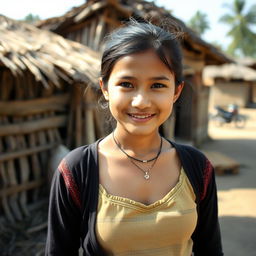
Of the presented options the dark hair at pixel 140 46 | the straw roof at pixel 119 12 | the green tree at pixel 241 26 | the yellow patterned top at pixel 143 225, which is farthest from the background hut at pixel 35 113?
the green tree at pixel 241 26

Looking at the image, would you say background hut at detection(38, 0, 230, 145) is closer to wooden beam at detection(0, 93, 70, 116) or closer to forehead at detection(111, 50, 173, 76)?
wooden beam at detection(0, 93, 70, 116)

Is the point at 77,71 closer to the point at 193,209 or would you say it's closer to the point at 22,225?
the point at 22,225

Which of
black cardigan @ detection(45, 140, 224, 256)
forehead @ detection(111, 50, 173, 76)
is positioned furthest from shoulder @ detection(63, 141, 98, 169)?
forehead @ detection(111, 50, 173, 76)

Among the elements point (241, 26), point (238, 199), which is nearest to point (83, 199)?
point (238, 199)

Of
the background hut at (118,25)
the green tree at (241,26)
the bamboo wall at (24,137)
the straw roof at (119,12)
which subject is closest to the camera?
the bamboo wall at (24,137)

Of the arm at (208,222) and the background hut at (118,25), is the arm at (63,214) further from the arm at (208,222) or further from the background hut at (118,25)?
the background hut at (118,25)

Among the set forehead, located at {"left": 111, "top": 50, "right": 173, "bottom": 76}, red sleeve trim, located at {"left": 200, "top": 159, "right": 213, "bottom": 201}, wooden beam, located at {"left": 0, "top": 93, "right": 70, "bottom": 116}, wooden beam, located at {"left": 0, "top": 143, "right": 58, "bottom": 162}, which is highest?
forehead, located at {"left": 111, "top": 50, "right": 173, "bottom": 76}

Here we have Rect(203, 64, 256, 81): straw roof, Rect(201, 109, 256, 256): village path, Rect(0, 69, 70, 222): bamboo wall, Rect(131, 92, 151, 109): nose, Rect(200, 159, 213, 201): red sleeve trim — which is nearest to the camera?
Rect(131, 92, 151, 109): nose

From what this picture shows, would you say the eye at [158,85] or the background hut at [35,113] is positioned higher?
the eye at [158,85]

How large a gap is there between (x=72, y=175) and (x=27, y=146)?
124 inches

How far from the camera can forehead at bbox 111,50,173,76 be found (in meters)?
1.22

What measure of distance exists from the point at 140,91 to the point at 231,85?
2089cm

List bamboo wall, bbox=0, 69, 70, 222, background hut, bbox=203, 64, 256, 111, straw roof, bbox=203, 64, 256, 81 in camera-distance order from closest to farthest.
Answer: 1. bamboo wall, bbox=0, 69, 70, 222
2. straw roof, bbox=203, 64, 256, 81
3. background hut, bbox=203, 64, 256, 111

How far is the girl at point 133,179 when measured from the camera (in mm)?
1222
